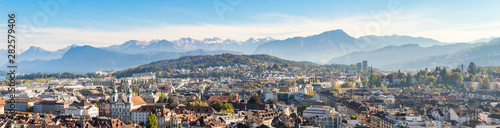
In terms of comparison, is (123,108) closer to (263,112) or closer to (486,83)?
(263,112)

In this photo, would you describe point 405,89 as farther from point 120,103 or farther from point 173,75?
point 173,75

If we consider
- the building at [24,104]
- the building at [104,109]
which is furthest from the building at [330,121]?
the building at [24,104]

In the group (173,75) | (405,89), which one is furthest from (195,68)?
(405,89)

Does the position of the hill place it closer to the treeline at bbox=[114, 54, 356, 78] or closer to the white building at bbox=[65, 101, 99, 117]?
the treeline at bbox=[114, 54, 356, 78]

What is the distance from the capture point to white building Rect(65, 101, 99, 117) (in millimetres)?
55878

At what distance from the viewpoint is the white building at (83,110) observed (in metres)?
55.9

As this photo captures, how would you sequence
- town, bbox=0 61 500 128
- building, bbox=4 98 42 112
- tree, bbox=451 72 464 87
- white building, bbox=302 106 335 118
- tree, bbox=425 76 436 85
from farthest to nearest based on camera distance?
tree, bbox=425 76 436 85, tree, bbox=451 72 464 87, building, bbox=4 98 42 112, white building, bbox=302 106 335 118, town, bbox=0 61 500 128

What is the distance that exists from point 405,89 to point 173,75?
79.8m

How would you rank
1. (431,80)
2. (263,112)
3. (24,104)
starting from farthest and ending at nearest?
(431,80) → (24,104) → (263,112)

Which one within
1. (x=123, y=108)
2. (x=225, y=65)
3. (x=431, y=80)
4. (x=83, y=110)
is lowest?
(x=83, y=110)

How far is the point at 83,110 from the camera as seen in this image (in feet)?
183

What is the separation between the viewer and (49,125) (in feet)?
132

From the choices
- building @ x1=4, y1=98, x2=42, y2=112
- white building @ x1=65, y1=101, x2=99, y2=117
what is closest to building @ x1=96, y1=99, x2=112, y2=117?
white building @ x1=65, y1=101, x2=99, y2=117

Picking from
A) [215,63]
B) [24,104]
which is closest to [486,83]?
[24,104]
